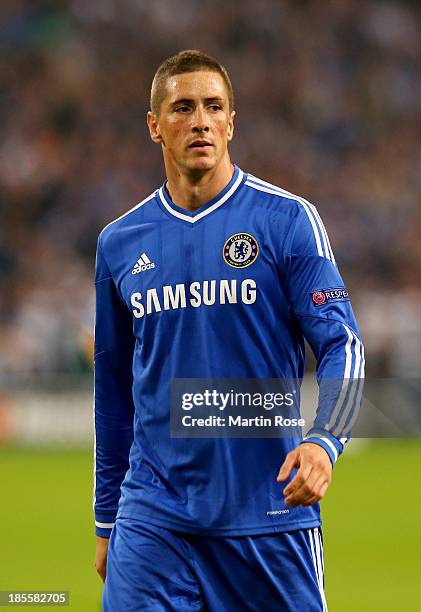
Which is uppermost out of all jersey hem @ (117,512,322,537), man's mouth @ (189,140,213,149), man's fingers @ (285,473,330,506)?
man's mouth @ (189,140,213,149)

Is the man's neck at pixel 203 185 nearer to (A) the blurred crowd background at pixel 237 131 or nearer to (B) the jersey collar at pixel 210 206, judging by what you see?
(B) the jersey collar at pixel 210 206

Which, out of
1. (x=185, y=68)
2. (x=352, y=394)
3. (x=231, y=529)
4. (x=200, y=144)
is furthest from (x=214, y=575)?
(x=185, y=68)

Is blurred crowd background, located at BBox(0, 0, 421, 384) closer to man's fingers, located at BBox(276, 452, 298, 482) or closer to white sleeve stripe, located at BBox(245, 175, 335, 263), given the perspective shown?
white sleeve stripe, located at BBox(245, 175, 335, 263)

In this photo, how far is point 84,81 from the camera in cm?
2259

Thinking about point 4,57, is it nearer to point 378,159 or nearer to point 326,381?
point 378,159

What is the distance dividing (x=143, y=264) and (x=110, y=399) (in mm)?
510

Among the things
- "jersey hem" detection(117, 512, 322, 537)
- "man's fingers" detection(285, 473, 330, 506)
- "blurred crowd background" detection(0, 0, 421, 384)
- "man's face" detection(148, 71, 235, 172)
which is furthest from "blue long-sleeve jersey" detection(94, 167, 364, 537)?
"blurred crowd background" detection(0, 0, 421, 384)

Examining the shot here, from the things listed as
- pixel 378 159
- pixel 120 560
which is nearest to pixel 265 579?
pixel 120 560

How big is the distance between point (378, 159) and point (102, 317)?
1767 cm

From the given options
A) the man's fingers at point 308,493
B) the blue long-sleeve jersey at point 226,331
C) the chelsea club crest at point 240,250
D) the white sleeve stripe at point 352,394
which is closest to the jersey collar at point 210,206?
the blue long-sleeve jersey at point 226,331

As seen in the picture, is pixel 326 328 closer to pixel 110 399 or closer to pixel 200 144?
pixel 200 144

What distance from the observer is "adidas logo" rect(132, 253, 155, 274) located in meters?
4.04

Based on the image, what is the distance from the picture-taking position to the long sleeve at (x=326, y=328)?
3531 millimetres

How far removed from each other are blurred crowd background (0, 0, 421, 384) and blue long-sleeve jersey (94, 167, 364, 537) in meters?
13.8
